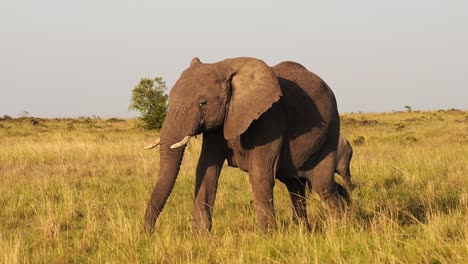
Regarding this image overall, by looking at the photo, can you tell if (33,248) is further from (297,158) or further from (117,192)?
(117,192)

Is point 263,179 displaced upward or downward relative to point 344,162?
upward

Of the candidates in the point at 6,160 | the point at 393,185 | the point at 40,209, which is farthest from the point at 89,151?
the point at 393,185

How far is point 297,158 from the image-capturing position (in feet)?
20.0

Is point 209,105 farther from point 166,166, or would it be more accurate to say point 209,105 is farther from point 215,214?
point 215,214

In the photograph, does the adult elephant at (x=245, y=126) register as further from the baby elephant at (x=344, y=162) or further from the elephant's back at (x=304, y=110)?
the baby elephant at (x=344, y=162)

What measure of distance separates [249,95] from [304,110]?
3.02 feet

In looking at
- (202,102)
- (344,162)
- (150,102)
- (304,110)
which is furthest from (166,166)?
(150,102)

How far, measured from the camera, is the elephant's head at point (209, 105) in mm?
5211

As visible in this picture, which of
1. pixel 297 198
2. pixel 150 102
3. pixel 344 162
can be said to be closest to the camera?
pixel 297 198

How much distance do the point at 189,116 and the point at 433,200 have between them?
12.7ft

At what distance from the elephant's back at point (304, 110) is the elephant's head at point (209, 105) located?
0.57 m

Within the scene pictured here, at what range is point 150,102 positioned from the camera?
27922mm

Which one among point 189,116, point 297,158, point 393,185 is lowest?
point 393,185

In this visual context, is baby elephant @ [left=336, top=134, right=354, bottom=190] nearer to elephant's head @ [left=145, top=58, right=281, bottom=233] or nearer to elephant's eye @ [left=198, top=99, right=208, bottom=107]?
elephant's head @ [left=145, top=58, right=281, bottom=233]
